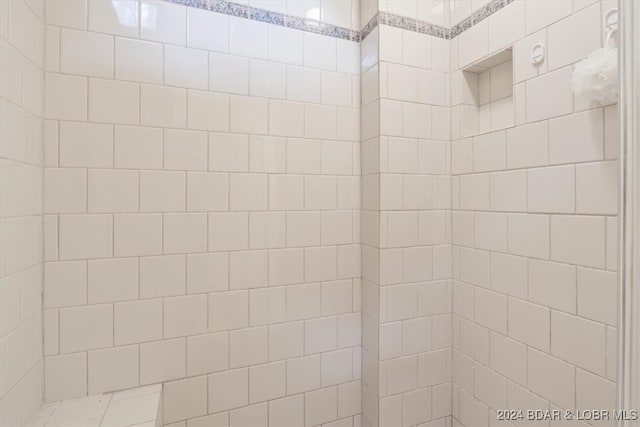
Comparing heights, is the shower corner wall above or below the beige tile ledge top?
above

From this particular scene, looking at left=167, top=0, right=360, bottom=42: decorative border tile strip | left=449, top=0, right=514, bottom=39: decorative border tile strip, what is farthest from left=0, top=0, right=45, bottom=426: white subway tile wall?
left=449, top=0, right=514, bottom=39: decorative border tile strip

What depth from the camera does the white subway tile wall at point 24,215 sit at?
75cm

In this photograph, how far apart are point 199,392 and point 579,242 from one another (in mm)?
1290

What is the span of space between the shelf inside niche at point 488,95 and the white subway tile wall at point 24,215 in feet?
4.37

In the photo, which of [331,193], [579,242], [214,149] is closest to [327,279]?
[331,193]

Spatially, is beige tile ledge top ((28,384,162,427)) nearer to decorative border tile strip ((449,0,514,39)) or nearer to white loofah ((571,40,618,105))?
white loofah ((571,40,618,105))

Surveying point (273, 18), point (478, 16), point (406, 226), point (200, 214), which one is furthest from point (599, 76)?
point (200, 214)

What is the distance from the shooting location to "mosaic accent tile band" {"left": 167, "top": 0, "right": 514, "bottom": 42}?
1.11 m

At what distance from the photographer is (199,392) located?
108cm

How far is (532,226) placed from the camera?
3.23 feet

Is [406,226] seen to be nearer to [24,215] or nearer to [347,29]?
[347,29]

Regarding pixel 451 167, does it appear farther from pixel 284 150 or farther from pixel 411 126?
pixel 284 150

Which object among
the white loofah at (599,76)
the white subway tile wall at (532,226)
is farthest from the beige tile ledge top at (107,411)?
the white loofah at (599,76)

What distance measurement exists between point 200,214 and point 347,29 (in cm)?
98
